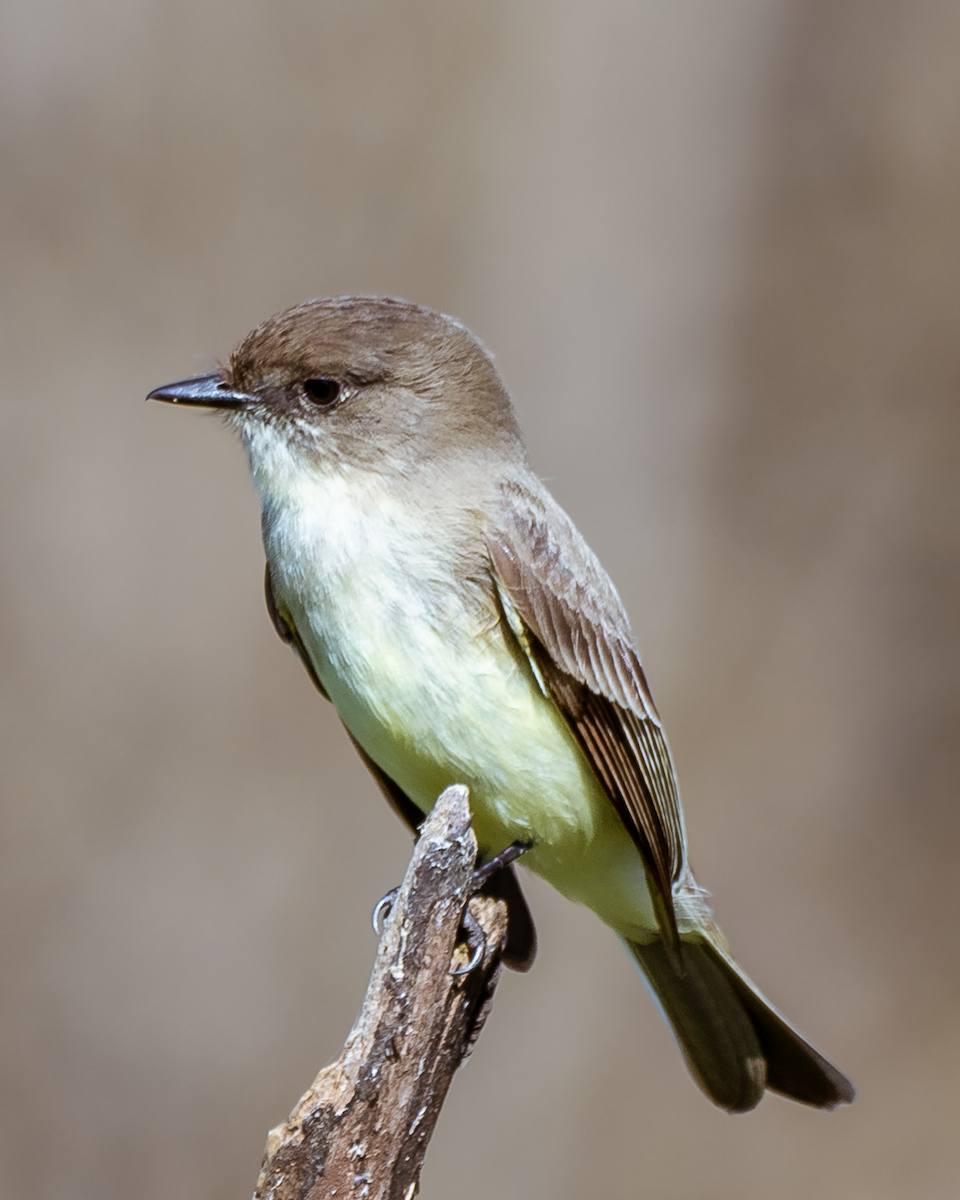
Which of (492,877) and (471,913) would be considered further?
(492,877)

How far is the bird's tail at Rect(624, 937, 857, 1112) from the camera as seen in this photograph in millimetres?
3156

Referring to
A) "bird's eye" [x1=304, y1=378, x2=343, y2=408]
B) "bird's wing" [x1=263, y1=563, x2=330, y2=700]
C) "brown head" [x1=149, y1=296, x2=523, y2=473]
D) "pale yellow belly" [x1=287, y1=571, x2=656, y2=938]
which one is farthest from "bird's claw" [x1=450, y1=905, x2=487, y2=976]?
"bird's eye" [x1=304, y1=378, x2=343, y2=408]

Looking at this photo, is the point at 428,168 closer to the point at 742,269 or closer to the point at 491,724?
the point at 742,269

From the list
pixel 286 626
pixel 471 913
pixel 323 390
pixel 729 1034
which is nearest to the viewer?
pixel 471 913

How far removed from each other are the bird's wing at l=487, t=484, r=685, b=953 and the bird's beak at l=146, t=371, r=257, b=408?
601mm

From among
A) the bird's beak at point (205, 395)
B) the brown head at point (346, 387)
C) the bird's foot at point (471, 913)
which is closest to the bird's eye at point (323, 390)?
the brown head at point (346, 387)

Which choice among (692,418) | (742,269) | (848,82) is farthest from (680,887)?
(848,82)

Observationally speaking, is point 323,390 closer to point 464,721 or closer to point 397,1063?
point 464,721

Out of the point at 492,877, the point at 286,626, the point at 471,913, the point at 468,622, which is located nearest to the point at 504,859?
the point at 471,913

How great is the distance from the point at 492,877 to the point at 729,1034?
2.14 ft

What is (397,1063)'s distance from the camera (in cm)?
239

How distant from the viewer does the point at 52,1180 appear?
197 inches

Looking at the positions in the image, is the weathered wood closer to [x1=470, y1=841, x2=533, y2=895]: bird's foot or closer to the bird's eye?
[x1=470, y1=841, x2=533, y2=895]: bird's foot

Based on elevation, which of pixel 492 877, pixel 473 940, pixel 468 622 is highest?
pixel 468 622
